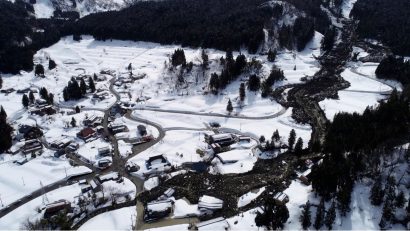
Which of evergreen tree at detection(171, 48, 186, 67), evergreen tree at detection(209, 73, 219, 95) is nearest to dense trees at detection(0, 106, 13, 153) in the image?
evergreen tree at detection(209, 73, 219, 95)

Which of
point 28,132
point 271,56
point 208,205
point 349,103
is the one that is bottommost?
point 208,205

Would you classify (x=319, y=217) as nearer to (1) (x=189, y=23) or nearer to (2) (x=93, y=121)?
(2) (x=93, y=121)

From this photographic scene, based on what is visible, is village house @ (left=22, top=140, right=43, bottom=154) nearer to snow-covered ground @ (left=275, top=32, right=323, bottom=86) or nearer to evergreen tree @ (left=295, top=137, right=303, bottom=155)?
evergreen tree @ (left=295, top=137, right=303, bottom=155)

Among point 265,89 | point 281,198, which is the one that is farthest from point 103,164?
point 265,89

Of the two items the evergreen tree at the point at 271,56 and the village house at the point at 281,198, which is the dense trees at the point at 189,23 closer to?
the evergreen tree at the point at 271,56

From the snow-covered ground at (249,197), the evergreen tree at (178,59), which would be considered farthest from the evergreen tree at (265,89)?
the snow-covered ground at (249,197)

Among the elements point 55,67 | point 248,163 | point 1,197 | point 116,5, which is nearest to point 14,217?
point 1,197

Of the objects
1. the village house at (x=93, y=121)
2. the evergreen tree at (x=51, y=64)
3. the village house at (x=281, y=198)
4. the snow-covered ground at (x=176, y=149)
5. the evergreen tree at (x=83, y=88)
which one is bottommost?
the village house at (x=281, y=198)

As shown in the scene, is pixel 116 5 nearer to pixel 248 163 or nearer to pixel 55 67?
pixel 55 67
